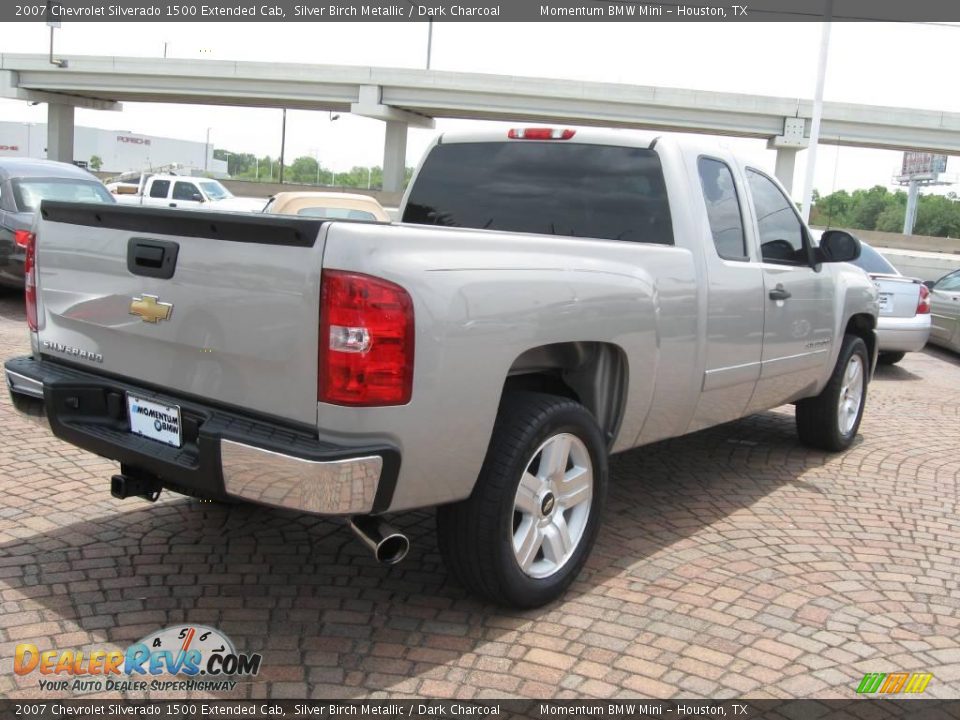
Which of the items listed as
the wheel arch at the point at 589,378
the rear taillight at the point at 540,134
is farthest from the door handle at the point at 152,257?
the rear taillight at the point at 540,134

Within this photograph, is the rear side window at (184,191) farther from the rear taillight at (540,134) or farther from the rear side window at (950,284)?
the rear taillight at (540,134)

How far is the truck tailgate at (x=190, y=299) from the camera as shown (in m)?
3.02

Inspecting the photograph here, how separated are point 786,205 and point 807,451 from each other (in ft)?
6.41

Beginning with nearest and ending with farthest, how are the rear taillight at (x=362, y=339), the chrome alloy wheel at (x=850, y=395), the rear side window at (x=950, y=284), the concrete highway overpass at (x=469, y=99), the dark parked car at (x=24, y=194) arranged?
the rear taillight at (x=362, y=339) → the chrome alloy wheel at (x=850, y=395) → the dark parked car at (x=24, y=194) → the rear side window at (x=950, y=284) → the concrete highway overpass at (x=469, y=99)

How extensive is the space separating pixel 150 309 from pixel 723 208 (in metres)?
3.06

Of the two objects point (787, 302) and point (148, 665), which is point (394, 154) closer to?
point (787, 302)

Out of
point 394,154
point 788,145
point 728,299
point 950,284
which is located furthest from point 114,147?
point 728,299

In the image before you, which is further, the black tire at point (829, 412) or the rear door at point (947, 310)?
the rear door at point (947, 310)

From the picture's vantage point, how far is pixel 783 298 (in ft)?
17.5

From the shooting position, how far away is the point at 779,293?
17.3 feet

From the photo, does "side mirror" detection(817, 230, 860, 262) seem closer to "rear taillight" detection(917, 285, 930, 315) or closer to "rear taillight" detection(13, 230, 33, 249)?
"rear taillight" detection(917, 285, 930, 315)

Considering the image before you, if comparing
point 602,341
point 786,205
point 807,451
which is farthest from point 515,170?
point 807,451

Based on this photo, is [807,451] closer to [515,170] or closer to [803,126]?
[515,170]

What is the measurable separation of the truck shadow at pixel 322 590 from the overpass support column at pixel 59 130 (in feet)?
216
